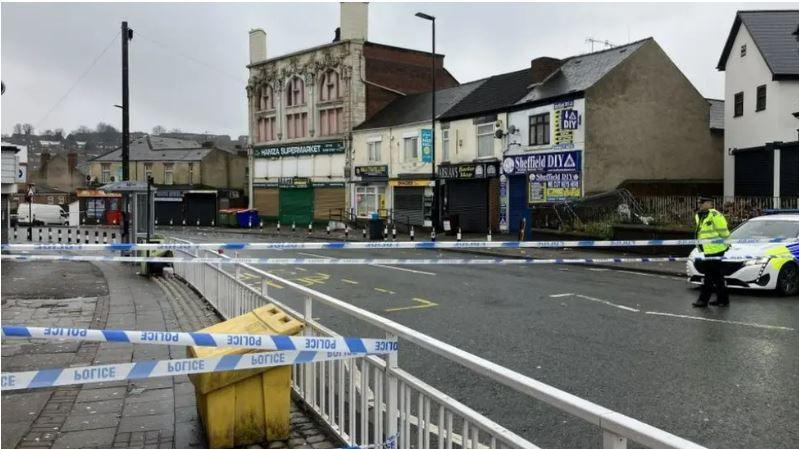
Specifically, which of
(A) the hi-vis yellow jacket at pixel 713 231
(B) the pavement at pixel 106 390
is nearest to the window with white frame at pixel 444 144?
(B) the pavement at pixel 106 390

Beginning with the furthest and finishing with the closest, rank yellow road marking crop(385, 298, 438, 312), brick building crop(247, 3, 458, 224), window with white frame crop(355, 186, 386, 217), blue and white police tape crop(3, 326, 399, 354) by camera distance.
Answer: brick building crop(247, 3, 458, 224) → window with white frame crop(355, 186, 386, 217) → yellow road marking crop(385, 298, 438, 312) → blue and white police tape crop(3, 326, 399, 354)

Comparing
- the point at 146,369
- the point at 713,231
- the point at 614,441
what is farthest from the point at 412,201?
the point at 614,441

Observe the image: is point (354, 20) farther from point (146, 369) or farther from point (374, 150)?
point (146, 369)

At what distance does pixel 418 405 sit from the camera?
3.79m

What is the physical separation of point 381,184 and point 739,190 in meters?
20.3

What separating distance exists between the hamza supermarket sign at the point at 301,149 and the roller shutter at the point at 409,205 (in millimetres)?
7506

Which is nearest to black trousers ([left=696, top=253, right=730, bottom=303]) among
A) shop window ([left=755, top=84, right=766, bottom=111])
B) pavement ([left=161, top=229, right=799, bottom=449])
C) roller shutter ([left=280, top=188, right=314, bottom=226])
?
pavement ([left=161, top=229, right=799, bottom=449])

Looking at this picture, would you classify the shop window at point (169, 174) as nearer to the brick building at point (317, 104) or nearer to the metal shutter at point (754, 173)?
the brick building at point (317, 104)

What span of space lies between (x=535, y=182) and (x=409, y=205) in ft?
34.2

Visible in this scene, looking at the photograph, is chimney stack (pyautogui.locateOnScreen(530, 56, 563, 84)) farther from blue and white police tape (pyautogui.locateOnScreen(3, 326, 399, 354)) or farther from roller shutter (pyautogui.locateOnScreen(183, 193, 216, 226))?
roller shutter (pyautogui.locateOnScreen(183, 193, 216, 226))

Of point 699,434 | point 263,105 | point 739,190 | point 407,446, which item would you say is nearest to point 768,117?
point 739,190

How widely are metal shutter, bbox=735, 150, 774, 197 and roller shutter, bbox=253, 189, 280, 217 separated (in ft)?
107

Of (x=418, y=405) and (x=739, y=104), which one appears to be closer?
(x=418, y=405)

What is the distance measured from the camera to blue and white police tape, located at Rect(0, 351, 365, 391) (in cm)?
333
